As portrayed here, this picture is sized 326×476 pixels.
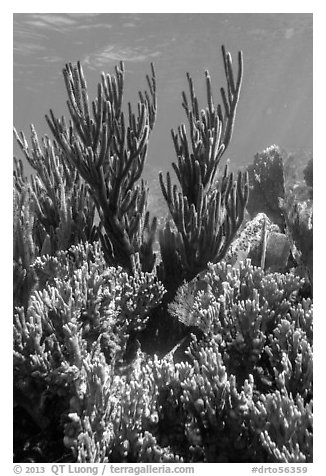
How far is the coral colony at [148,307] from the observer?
2393mm

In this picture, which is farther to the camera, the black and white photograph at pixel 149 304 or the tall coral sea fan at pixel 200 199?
the tall coral sea fan at pixel 200 199

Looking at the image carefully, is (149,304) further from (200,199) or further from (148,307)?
(200,199)

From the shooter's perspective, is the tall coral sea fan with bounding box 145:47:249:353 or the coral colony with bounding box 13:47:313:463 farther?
the tall coral sea fan with bounding box 145:47:249:353

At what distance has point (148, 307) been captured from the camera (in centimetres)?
353

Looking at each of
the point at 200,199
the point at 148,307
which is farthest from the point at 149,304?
the point at 200,199

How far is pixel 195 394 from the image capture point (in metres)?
2.47

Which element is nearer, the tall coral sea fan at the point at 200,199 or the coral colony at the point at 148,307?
the coral colony at the point at 148,307

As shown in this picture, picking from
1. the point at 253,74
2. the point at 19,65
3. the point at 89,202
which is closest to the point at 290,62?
the point at 253,74

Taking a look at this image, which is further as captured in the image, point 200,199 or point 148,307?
point 200,199

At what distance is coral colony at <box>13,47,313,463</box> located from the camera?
2.39m

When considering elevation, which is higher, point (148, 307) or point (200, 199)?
point (200, 199)
